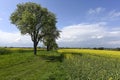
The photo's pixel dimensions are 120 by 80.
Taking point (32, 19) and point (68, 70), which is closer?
point (68, 70)

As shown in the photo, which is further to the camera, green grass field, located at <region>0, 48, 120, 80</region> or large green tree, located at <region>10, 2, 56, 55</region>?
large green tree, located at <region>10, 2, 56, 55</region>

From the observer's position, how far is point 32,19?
5116cm

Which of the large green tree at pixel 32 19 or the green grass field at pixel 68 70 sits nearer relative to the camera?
the green grass field at pixel 68 70

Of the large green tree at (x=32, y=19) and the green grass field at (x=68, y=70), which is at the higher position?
the large green tree at (x=32, y=19)

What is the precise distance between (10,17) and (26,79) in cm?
3939

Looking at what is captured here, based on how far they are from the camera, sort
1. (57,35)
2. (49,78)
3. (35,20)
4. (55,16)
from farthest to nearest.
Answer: (57,35) < (55,16) < (35,20) < (49,78)

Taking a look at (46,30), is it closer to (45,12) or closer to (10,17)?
(45,12)

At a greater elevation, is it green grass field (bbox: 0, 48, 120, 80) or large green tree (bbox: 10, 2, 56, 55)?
large green tree (bbox: 10, 2, 56, 55)

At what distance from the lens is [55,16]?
55094 millimetres

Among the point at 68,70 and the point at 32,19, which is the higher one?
the point at 32,19

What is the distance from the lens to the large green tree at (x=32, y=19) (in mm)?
51344

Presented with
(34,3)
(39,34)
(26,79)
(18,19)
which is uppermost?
(34,3)

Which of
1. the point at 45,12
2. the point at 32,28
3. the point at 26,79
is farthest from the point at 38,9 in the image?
the point at 26,79

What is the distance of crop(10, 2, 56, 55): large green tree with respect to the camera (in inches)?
2021
